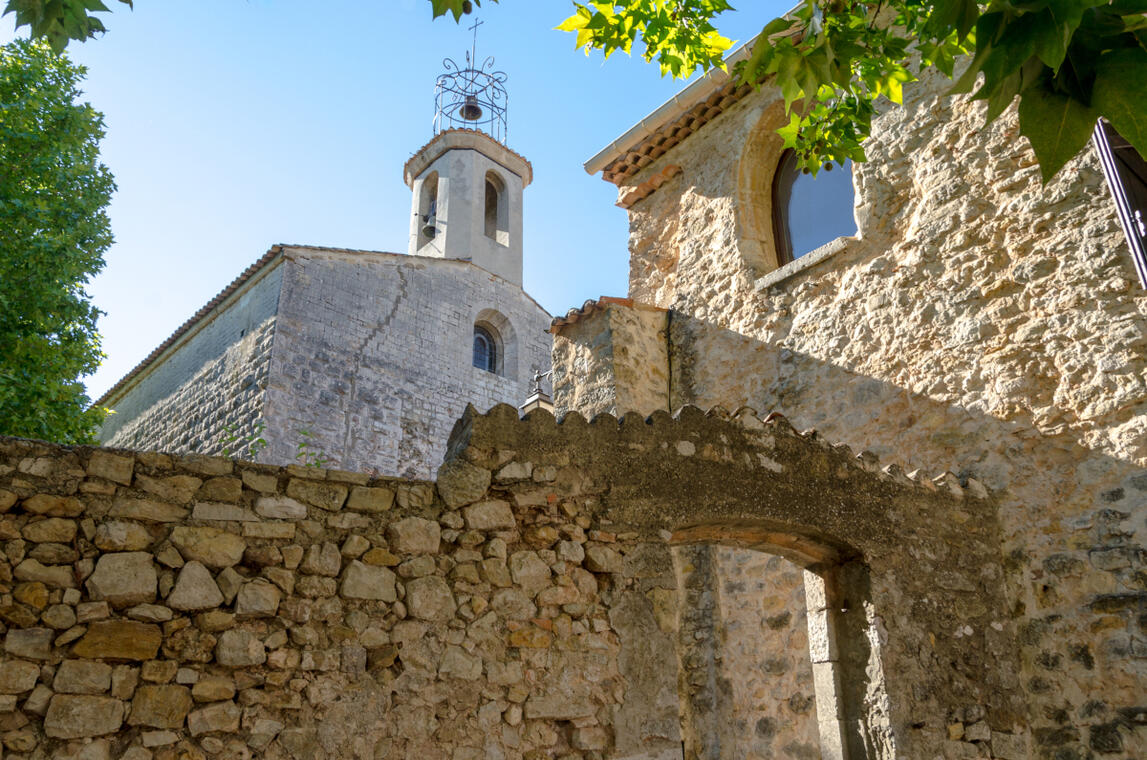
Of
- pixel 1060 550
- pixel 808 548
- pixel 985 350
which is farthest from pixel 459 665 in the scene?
pixel 985 350

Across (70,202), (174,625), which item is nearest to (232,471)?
(174,625)

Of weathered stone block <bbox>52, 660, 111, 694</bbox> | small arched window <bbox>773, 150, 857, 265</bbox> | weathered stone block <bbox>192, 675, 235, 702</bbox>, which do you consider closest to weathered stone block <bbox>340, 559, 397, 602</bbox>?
weathered stone block <bbox>192, 675, 235, 702</bbox>

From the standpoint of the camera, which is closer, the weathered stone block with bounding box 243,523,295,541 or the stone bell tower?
the weathered stone block with bounding box 243,523,295,541

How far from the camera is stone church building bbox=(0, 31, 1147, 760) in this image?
289 cm

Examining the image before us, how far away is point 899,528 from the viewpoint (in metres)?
4.54

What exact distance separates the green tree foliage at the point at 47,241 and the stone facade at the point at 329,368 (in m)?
2.74

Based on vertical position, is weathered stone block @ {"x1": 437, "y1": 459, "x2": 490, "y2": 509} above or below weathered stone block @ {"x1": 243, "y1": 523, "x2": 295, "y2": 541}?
above

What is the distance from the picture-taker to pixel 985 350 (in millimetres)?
5363

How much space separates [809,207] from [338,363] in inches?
306

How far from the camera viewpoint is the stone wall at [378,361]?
1192 centimetres

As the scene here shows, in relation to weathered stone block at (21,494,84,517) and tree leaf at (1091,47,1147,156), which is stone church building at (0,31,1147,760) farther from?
tree leaf at (1091,47,1147,156)

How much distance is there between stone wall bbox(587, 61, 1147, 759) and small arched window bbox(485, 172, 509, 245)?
1183cm

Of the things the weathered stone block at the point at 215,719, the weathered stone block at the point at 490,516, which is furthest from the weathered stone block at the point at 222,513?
the weathered stone block at the point at 490,516

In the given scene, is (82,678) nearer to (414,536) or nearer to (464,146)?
(414,536)
